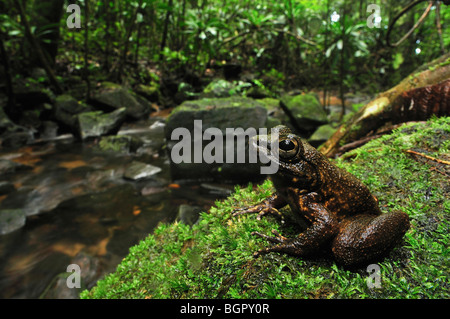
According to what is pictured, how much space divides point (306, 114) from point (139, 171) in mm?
6928

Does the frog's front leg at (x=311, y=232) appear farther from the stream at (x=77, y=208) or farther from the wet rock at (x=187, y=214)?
the wet rock at (x=187, y=214)

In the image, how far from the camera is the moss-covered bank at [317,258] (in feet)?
6.09

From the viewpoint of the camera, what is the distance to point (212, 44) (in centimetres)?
1400

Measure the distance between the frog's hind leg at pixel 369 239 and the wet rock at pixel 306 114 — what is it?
8707 millimetres

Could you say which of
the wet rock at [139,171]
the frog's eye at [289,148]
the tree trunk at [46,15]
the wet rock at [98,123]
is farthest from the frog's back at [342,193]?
the tree trunk at [46,15]

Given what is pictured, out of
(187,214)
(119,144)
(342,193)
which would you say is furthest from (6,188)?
(342,193)

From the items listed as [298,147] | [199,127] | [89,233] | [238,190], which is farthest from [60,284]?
[199,127]

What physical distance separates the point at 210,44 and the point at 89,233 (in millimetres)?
11807

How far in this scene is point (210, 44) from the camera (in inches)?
544

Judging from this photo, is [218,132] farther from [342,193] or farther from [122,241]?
[342,193]

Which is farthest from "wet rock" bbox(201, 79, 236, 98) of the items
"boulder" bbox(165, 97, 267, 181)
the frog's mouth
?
the frog's mouth

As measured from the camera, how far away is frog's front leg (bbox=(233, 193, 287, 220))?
258 centimetres

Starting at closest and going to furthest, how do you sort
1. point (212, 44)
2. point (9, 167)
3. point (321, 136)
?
point (9, 167) → point (321, 136) → point (212, 44)
